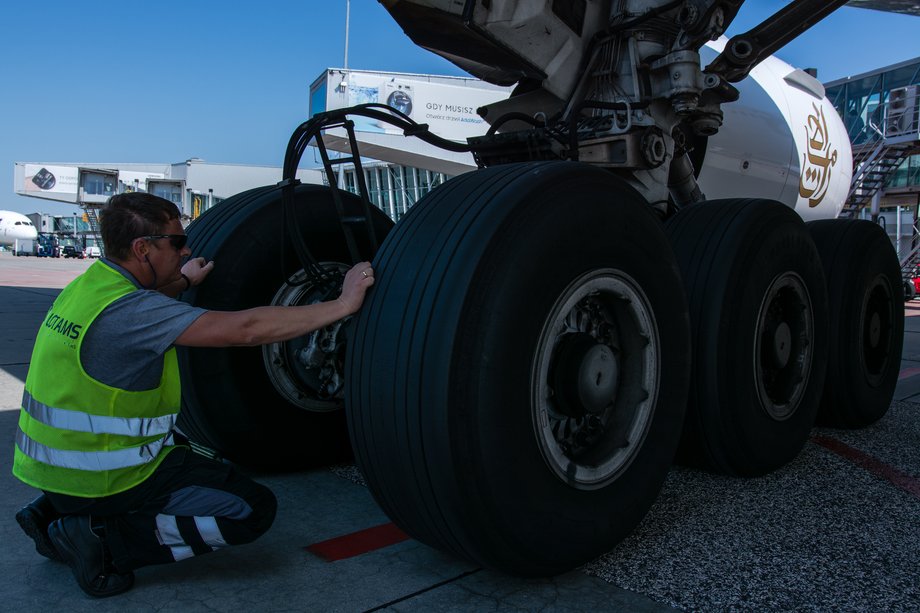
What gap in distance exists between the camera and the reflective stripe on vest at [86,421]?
6.46ft

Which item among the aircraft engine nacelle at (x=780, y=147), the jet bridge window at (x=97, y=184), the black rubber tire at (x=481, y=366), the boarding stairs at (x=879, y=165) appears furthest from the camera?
the jet bridge window at (x=97, y=184)

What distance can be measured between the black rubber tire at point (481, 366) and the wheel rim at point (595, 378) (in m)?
0.03

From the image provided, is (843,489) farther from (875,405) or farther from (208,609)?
(208,609)

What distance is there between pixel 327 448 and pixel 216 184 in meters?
52.9

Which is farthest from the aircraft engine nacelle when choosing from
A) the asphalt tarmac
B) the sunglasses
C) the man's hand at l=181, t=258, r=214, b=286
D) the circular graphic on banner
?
the circular graphic on banner

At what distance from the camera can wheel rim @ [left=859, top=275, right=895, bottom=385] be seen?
13.4 ft

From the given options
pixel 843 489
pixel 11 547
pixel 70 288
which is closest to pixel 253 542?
pixel 11 547

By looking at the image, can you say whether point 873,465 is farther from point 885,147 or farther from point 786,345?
point 885,147

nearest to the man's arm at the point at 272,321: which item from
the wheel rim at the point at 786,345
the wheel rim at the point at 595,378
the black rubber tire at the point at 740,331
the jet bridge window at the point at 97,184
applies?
the wheel rim at the point at 595,378

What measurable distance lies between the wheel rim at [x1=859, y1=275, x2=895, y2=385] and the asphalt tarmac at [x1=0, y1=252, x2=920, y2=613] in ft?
4.66

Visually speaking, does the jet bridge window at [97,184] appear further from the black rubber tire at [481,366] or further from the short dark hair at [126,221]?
the black rubber tire at [481,366]

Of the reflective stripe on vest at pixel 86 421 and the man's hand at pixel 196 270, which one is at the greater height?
the man's hand at pixel 196 270

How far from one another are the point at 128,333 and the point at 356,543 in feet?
2.94

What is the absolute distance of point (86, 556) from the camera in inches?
74.8
